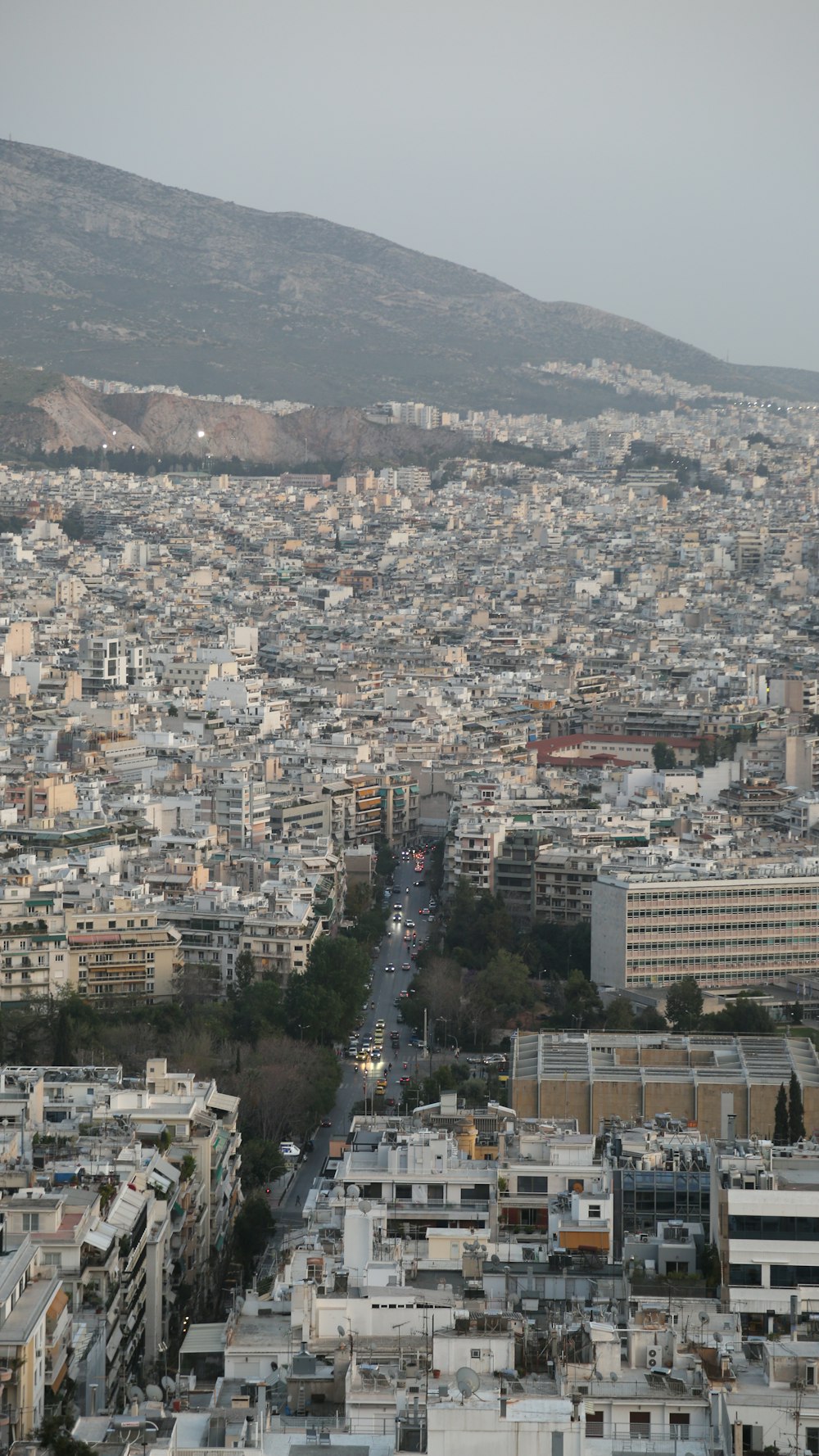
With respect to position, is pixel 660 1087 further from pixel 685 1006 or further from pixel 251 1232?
pixel 685 1006

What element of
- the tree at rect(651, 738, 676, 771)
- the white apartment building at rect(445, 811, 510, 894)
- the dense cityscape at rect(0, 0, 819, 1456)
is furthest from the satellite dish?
the tree at rect(651, 738, 676, 771)

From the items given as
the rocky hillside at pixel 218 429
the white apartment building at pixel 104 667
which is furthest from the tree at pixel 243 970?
the rocky hillside at pixel 218 429

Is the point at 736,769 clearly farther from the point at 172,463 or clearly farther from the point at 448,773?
the point at 172,463

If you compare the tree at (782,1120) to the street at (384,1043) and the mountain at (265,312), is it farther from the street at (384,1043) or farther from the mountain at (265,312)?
the mountain at (265,312)

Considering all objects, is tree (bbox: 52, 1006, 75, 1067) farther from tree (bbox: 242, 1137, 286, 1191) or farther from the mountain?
the mountain

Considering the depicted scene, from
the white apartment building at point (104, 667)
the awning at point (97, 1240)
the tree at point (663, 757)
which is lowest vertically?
the white apartment building at point (104, 667)
